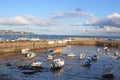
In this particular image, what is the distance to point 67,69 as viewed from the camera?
196 feet

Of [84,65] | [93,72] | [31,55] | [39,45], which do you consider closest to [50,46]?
[39,45]

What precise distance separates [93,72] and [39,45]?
62665 mm

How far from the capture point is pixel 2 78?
152 ft

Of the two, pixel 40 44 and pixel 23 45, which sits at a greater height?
pixel 23 45

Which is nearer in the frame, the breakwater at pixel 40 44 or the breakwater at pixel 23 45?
the breakwater at pixel 23 45

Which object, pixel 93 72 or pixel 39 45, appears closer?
pixel 93 72

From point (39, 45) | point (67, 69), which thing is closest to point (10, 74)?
point (67, 69)

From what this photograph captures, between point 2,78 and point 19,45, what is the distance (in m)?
54.7

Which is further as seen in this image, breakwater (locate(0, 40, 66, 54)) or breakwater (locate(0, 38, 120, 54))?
breakwater (locate(0, 38, 120, 54))

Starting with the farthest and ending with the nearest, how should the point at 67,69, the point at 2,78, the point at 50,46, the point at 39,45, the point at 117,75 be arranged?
the point at 50,46
the point at 39,45
the point at 67,69
the point at 117,75
the point at 2,78

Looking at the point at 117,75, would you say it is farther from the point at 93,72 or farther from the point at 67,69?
the point at 67,69

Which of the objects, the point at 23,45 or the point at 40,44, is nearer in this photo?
the point at 23,45

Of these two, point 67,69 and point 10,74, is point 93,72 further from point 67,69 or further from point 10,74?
point 10,74

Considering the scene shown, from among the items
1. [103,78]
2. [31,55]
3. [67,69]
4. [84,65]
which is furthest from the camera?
[31,55]
